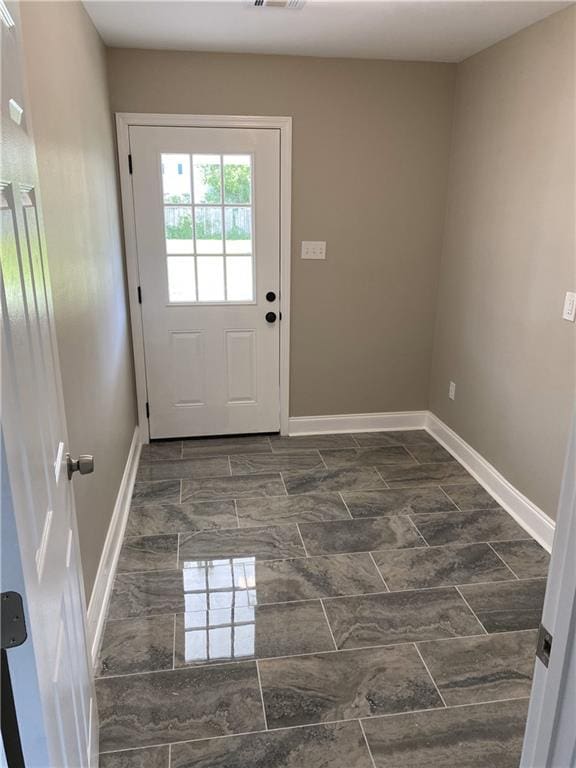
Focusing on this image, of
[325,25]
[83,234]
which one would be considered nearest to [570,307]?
[325,25]

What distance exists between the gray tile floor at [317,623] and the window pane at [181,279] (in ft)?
3.74

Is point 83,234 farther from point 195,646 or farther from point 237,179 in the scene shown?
point 195,646

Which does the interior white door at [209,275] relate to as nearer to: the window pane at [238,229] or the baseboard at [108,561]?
the window pane at [238,229]

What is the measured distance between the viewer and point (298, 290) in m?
3.71

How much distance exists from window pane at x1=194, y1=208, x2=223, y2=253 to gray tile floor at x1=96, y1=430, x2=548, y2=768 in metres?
1.42

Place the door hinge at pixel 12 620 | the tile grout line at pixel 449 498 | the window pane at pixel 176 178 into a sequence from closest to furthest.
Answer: the door hinge at pixel 12 620, the tile grout line at pixel 449 498, the window pane at pixel 176 178

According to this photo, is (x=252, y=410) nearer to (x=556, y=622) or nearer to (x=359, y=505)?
(x=359, y=505)

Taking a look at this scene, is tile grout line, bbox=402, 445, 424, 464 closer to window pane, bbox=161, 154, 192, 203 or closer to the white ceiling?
window pane, bbox=161, 154, 192, 203

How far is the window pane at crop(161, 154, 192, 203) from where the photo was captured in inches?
133

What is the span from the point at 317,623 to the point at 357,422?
204 centimetres

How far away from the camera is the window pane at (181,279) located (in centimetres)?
355

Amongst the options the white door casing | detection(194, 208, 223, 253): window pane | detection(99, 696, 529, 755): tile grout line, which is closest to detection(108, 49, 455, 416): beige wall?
detection(194, 208, 223, 253): window pane

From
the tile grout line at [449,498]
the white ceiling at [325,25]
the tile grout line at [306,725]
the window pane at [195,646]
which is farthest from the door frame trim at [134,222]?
the tile grout line at [306,725]

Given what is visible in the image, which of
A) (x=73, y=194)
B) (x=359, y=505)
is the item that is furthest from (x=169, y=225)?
(x=359, y=505)
